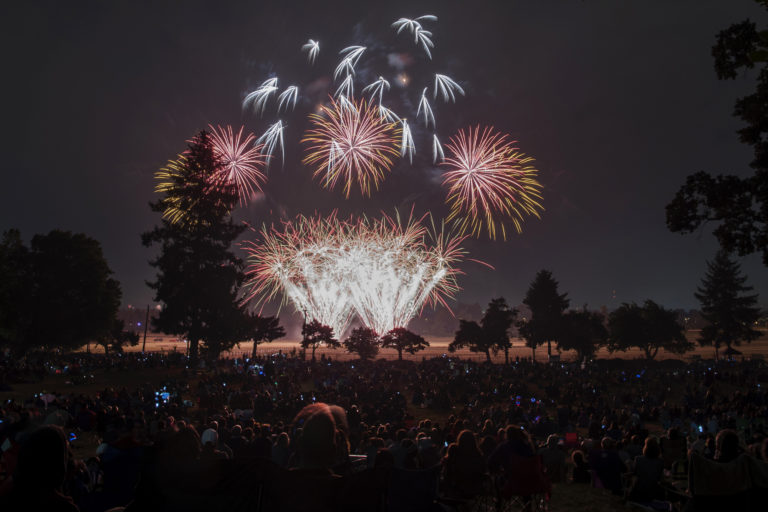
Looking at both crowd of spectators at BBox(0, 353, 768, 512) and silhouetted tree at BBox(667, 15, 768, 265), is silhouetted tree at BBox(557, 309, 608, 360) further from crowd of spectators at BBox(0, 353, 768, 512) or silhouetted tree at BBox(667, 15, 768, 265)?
silhouetted tree at BBox(667, 15, 768, 265)

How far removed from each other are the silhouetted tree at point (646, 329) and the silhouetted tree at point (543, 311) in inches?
278

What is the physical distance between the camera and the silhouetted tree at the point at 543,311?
185ft

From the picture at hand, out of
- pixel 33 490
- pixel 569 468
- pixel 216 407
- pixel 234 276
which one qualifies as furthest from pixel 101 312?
pixel 33 490

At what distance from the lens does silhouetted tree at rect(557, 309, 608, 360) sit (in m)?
54.4

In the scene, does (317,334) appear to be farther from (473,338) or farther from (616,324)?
(616,324)

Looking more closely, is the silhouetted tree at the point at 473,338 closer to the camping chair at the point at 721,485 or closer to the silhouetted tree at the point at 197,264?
the silhouetted tree at the point at 197,264

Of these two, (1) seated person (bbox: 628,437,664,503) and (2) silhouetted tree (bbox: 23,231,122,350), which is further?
(2) silhouetted tree (bbox: 23,231,122,350)

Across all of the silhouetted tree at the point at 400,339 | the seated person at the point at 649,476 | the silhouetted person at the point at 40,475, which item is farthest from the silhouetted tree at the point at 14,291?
the seated person at the point at 649,476

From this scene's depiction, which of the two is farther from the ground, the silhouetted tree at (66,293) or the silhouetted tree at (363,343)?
the silhouetted tree at (66,293)

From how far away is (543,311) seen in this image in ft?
193

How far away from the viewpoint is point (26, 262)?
136 feet

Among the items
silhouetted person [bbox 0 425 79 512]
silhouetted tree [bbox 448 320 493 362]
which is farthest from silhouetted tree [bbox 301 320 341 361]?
silhouetted person [bbox 0 425 79 512]

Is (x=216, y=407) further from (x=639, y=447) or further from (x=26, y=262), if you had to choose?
(x=26, y=262)

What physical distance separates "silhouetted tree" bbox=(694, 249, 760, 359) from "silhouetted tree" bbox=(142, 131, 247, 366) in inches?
2475
